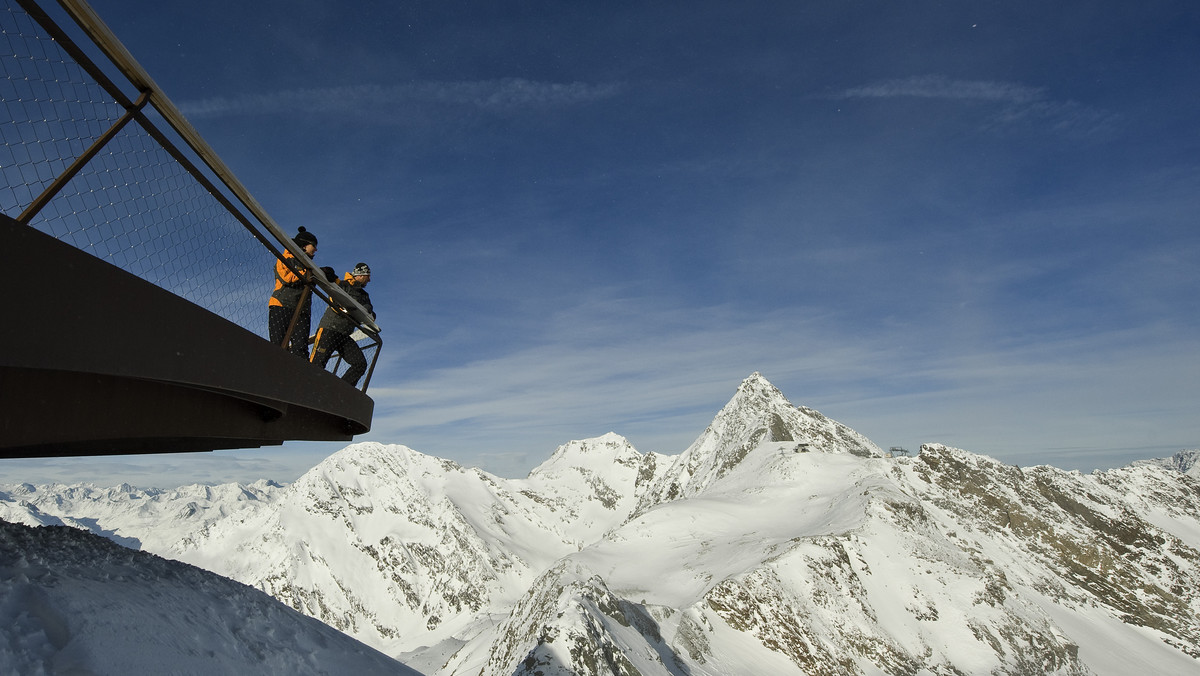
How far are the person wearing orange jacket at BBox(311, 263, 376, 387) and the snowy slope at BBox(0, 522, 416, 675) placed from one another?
2.64 meters

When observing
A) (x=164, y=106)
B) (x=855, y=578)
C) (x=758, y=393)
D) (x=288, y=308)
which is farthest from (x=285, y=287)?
(x=758, y=393)

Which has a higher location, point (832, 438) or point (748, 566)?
point (832, 438)

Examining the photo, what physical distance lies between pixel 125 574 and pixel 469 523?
205 m

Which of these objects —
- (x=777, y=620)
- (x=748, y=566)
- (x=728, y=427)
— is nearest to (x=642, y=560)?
(x=748, y=566)

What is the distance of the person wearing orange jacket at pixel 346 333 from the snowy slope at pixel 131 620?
264cm

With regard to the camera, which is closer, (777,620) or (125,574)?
(125,574)

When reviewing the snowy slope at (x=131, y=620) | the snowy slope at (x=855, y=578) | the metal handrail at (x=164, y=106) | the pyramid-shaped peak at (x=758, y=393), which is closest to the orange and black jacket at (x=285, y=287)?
the metal handrail at (x=164, y=106)

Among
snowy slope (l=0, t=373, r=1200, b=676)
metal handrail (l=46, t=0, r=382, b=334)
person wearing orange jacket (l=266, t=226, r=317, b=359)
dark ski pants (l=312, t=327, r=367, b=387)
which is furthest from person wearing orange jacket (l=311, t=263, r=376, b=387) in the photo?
snowy slope (l=0, t=373, r=1200, b=676)

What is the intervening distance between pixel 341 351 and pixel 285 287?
5.70 feet

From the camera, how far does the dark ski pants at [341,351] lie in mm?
7102

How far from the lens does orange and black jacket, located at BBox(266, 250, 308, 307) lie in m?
6.16

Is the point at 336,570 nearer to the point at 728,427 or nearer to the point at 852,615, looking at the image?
the point at 728,427

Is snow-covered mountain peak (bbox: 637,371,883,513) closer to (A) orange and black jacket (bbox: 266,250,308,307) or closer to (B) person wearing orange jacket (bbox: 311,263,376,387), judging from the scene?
(B) person wearing orange jacket (bbox: 311,263,376,387)

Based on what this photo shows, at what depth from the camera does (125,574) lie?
511 cm
